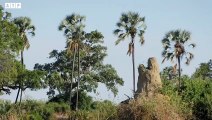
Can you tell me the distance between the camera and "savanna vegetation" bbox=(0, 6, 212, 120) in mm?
19062

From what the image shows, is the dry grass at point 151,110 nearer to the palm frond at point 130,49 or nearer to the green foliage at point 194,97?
the green foliage at point 194,97

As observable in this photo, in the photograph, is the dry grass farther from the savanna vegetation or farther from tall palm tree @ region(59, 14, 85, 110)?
tall palm tree @ region(59, 14, 85, 110)

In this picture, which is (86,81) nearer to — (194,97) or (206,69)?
(206,69)

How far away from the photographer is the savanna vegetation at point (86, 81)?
62.5ft

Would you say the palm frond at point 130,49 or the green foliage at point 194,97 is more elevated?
the palm frond at point 130,49

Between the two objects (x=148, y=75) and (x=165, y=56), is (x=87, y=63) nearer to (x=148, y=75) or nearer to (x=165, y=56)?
(x=165, y=56)

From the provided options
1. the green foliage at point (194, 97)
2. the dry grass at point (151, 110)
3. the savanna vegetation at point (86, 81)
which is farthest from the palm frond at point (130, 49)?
the dry grass at point (151, 110)

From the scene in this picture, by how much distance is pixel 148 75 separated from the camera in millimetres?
20000

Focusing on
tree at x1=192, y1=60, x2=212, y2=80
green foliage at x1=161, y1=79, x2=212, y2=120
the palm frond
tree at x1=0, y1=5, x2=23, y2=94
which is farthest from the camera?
tree at x1=192, y1=60, x2=212, y2=80

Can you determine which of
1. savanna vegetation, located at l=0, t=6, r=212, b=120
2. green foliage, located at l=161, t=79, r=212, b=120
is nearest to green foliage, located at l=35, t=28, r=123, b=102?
savanna vegetation, located at l=0, t=6, r=212, b=120

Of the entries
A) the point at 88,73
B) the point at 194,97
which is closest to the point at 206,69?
the point at 88,73

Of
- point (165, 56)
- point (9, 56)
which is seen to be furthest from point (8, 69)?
point (165, 56)

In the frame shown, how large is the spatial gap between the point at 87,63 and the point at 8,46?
23655 mm

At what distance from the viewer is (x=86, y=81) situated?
61031 mm
